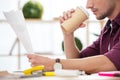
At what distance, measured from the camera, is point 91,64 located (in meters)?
1.23

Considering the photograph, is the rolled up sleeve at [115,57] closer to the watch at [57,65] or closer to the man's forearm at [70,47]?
the watch at [57,65]

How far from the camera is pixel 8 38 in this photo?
3109 mm

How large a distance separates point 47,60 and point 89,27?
1975 millimetres

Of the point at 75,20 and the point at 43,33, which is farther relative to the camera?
the point at 43,33

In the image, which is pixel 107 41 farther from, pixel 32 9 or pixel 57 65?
pixel 32 9

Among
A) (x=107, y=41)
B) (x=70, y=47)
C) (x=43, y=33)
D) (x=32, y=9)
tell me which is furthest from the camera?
(x=43, y=33)

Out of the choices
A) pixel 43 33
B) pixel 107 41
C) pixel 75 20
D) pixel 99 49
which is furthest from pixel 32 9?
pixel 75 20

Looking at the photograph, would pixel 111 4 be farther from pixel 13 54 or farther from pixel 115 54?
pixel 13 54

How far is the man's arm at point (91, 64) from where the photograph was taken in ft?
4.00

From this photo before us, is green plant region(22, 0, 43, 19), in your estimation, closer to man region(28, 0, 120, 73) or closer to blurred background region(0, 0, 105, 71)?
blurred background region(0, 0, 105, 71)

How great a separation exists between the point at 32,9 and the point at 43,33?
1.01 ft

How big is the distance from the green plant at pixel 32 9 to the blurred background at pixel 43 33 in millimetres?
72

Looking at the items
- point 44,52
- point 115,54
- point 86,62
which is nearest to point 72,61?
point 86,62

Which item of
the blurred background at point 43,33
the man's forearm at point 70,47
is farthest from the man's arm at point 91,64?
the blurred background at point 43,33
